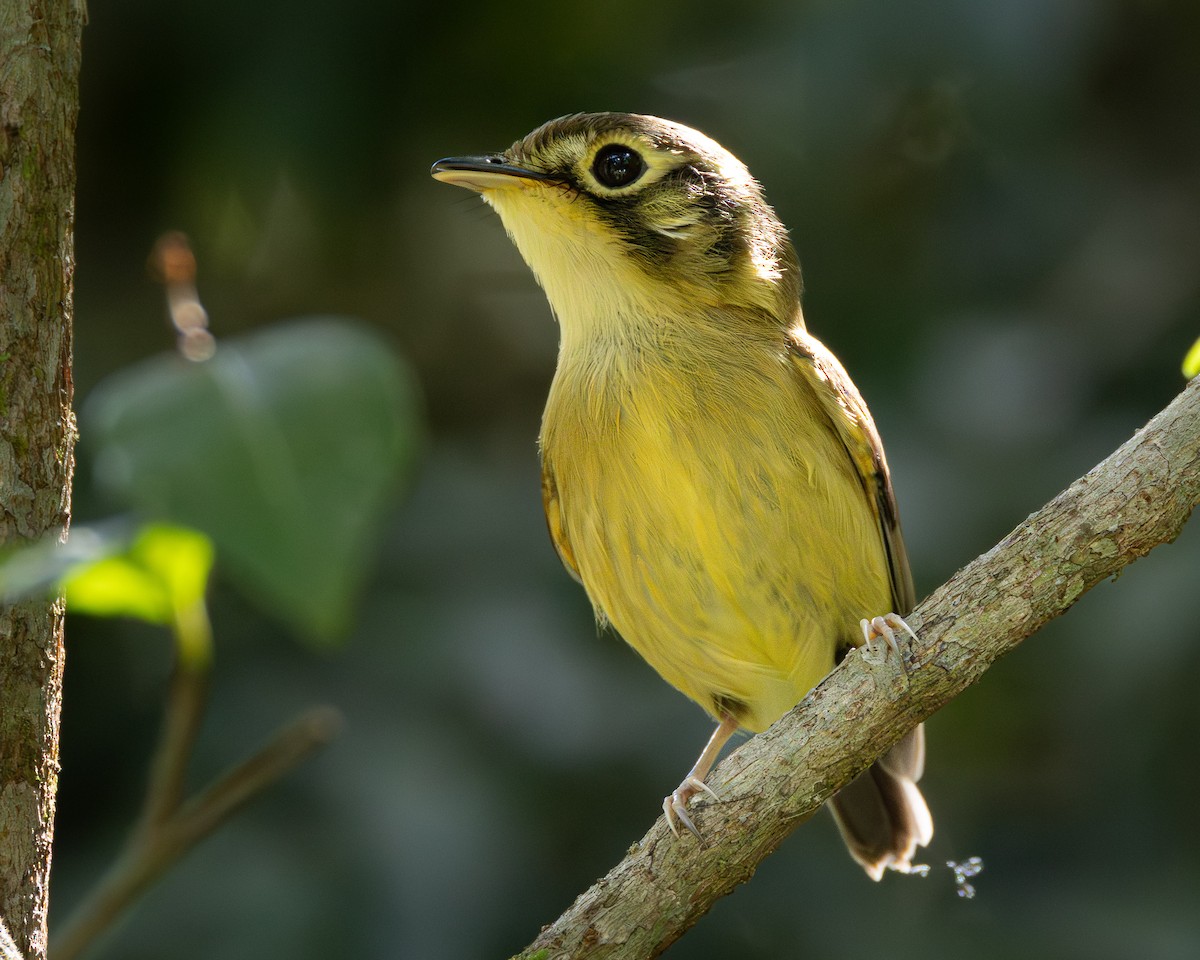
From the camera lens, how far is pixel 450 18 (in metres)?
6.19

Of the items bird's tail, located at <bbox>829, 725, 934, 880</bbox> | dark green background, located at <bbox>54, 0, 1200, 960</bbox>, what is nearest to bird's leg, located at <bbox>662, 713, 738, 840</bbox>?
bird's tail, located at <bbox>829, 725, 934, 880</bbox>

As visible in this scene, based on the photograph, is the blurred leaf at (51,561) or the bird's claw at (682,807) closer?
the blurred leaf at (51,561)

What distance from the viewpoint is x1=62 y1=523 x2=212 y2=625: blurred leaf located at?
1.84 metres

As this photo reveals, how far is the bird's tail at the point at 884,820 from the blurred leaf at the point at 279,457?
3.27 m

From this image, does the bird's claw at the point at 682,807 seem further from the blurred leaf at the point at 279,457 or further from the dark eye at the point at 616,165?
the dark eye at the point at 616,165

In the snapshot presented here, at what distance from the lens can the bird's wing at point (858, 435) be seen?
423cm

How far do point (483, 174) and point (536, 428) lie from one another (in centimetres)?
301

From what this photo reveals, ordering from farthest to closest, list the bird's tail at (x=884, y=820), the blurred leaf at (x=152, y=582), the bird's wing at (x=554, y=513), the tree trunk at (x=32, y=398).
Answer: the bird's tail at (x=884, y=820), the bird's wing at (x=554, y=513), the tree trunk at (x=32, y=398), the blurred leaf at (x=152, y=582)

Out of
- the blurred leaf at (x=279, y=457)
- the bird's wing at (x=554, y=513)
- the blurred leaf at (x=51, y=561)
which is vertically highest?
the blurred leaf at (x=279, y=457)

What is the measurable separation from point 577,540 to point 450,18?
295 cm

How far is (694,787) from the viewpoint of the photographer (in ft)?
13.1

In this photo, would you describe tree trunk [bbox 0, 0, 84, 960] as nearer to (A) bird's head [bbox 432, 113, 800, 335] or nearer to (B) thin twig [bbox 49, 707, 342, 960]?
(B) thin twig [bbox 49, 707, 342, 960]

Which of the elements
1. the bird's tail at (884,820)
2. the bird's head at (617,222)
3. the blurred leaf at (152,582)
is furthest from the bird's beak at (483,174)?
the blurred leaf at (152,582)

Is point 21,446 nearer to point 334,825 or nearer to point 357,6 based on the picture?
point 334,825
